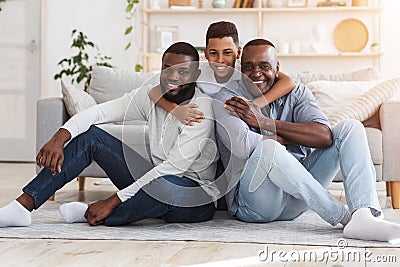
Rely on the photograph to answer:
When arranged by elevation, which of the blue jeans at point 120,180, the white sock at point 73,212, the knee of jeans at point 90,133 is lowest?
the white sock at point 73,212

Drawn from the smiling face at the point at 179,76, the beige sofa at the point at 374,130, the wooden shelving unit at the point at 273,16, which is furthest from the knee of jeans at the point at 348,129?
the wooden shelving unit at the point at 273,16

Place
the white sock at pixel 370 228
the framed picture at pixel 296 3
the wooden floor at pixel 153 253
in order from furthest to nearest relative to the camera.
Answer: the framed picture at pixel 296 3 < the white sock at pixel 370 228 < the wooden floor at pixel 153 253

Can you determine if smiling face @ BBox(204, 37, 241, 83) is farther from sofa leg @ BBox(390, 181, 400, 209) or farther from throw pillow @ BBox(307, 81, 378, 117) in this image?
sofa leg @ BBox(390, 181, 400, 209)

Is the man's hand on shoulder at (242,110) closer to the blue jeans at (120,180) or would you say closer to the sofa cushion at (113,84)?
the blue jeans at (120,180)

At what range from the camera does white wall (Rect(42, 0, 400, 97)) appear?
705 centimetres

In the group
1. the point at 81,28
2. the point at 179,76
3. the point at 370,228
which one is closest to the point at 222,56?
the point at 179,76

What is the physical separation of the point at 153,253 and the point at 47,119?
1906 millimetres

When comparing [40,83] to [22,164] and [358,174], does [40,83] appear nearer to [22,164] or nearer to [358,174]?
[22,164]

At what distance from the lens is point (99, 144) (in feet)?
10.9

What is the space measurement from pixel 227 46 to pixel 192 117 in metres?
0.36

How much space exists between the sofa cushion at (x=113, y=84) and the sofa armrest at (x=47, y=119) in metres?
0.53

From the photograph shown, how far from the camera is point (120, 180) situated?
3.39m

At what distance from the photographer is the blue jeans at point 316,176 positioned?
3014 mm

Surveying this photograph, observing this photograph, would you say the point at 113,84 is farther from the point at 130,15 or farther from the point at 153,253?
the point at 153,253
